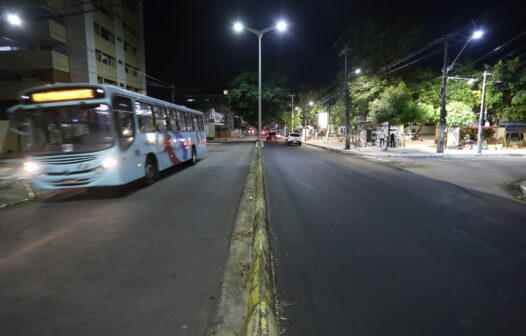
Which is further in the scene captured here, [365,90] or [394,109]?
[365,90]

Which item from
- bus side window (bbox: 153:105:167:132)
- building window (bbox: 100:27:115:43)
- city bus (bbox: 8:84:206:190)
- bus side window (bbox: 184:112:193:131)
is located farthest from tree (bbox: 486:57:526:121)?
building window (bbox: 100:27:115:43)

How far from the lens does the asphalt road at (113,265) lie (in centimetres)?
306

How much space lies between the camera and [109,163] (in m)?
8.07

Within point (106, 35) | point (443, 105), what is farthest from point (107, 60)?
point (443, 105)

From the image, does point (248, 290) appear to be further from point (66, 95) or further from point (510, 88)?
point (510, 88)

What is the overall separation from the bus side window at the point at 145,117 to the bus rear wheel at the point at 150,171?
1042 millimetres

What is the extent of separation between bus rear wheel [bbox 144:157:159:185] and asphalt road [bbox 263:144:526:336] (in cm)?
459

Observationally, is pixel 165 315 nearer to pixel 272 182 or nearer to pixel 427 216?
pixel 427 216

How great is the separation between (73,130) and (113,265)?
533 cm

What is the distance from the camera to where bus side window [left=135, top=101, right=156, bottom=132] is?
32.3ft

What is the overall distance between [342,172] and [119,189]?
872 centimetres

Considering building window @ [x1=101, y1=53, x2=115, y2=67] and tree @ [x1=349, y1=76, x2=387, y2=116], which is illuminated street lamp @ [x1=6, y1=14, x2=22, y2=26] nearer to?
building window @ [x1=101, y1=53, x2=115, y2=67]

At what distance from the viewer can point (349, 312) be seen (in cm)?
317

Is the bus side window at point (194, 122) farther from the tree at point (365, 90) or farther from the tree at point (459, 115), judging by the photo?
the tree at point (365, 90)
